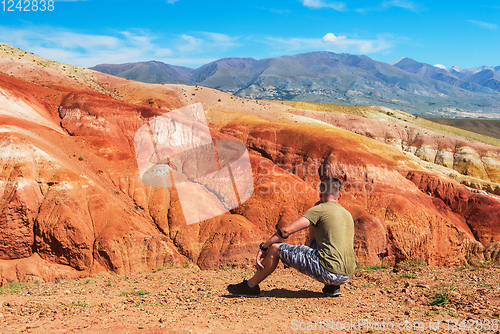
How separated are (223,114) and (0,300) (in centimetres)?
2899

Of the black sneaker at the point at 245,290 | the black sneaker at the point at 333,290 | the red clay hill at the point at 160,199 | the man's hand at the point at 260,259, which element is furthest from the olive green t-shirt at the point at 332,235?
the red clay hill at the point at 160,199

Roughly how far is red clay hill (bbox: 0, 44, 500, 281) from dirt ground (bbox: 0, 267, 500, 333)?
9.35 m

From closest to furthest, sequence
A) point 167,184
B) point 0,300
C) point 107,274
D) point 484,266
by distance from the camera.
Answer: point 0,300
point 484,266
point 107,274
point 167,184

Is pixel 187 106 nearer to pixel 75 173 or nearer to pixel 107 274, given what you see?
pixel 75 173

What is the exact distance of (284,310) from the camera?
6289 mm

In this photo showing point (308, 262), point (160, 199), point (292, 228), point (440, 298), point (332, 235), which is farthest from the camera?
point (160, 199)

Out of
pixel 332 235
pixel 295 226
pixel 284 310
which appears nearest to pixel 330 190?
pixel 332 235

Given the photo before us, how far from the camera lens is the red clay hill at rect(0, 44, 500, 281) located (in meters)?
A: 16.5

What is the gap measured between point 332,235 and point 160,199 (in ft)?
53.1

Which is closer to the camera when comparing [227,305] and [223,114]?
[227,305]

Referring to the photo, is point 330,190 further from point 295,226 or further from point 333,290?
point 333,290

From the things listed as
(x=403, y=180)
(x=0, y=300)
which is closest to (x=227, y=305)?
(x=0, y=300)

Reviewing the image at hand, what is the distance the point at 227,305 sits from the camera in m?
6.77

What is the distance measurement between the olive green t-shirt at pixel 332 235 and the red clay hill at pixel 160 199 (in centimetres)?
1315
